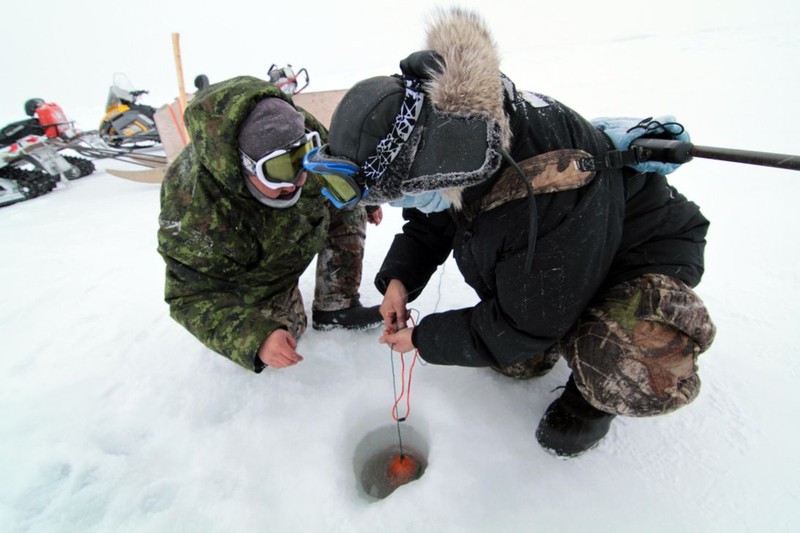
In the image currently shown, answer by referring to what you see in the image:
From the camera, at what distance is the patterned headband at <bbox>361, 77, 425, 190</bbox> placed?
88 centimetres

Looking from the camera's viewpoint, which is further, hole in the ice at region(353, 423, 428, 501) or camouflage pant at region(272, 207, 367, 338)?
camouflage pant at region(272, 207, 367, 338)

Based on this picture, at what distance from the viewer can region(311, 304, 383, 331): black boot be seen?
1971 millimetres

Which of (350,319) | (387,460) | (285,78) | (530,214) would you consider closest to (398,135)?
(530,214)

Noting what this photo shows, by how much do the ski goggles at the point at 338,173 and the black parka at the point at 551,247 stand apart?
0.31 metres

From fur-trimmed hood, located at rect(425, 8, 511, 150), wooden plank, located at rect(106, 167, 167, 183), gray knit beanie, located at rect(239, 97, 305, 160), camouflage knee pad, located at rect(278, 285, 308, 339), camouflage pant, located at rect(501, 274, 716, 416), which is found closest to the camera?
fur-trimmed hood, located at rect(425, 8, 511, 150)

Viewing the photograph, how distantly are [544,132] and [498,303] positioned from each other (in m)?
0.48

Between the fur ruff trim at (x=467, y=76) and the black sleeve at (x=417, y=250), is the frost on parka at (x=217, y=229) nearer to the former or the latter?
the black sleeve at (x=417, y=250)

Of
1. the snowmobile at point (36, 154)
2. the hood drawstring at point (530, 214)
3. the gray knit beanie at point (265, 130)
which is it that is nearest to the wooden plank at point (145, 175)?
the snowmobile at point (36, 154)

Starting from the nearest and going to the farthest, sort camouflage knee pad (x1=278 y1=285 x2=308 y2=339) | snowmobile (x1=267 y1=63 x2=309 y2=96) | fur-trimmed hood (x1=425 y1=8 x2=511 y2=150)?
fur-trimmed hood (x1=425 y1=8 x2=511 y2=150), camouflage knee pad (x1=278 y1=285 x2=308 y2=339), snowmobile (x1=267 y1=63 x2=309 y2=96)

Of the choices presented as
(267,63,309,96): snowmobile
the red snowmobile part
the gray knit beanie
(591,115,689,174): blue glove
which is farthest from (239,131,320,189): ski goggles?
the red snowmobile part

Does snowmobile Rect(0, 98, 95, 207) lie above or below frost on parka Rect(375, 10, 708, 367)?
below

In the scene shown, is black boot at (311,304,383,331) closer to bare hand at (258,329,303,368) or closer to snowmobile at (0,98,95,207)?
bare hand at (258,329,303,368)

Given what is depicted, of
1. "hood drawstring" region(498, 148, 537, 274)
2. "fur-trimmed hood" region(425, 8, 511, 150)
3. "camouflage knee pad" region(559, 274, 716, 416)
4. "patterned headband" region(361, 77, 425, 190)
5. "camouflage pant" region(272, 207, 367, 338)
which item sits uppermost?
"fur-trimmed hood" region(425, 8, 511, 150)

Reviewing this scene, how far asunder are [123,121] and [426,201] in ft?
23.4
